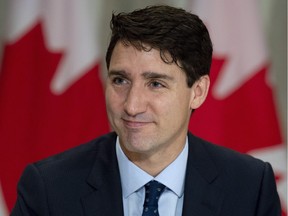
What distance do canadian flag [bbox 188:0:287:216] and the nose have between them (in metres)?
0.90

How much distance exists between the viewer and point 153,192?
164 centimetres

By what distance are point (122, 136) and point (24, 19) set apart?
101cm

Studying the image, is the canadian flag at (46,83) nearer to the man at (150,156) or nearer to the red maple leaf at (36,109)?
the red maple leaf at (36,109)

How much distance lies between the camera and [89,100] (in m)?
2.43

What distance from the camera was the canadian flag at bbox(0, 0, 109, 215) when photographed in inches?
Result: 95.3

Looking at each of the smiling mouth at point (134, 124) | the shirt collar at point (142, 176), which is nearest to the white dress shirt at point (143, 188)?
the shirt collar at point (142, 176)

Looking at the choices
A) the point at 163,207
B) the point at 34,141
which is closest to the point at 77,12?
the point at 34,141

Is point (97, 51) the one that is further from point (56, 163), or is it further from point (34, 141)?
point (56, 163)

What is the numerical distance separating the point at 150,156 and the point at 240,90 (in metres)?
0.88

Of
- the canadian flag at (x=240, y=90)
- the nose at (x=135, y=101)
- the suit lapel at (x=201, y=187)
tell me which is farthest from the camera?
the canadian flag at (x=240, y=90)

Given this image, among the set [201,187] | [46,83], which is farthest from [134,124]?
[46,83]

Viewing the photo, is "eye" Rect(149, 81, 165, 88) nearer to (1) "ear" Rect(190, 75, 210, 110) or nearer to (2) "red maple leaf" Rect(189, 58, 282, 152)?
(1) "ear" Rect(190, 75, 210, 110)

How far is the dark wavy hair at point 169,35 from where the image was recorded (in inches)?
60.9

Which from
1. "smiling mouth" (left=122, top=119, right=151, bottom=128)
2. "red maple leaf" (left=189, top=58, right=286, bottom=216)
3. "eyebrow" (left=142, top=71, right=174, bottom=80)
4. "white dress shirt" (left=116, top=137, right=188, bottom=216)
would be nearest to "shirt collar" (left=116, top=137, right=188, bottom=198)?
"white dress shirt" (left=116, top=137, right=188, bottom=216)
